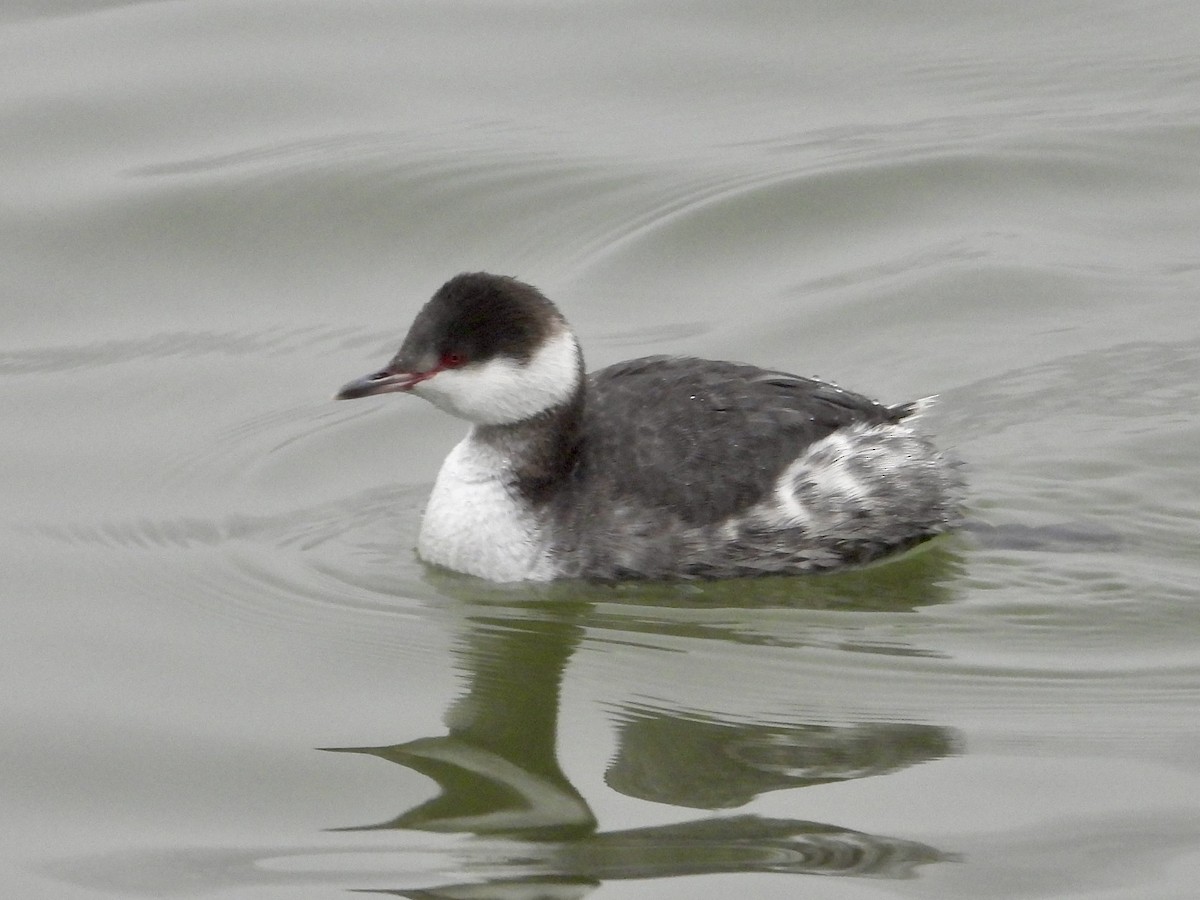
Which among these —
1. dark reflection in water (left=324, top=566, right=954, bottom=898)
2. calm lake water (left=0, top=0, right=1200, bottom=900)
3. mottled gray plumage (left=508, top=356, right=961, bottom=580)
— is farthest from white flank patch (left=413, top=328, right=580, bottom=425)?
dark reflection in water (left=324, top=566, right=954, bottom=898)

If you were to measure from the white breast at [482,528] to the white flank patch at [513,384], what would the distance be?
8.0 inches

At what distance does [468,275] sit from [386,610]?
1.13m

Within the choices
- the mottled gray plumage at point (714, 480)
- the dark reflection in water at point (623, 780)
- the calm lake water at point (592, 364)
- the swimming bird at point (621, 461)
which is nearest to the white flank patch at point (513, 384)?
the swimming bird at point (621, 461)

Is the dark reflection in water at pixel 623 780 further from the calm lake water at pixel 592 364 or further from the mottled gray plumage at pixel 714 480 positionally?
the mottled gray plumage at pixel 714 480

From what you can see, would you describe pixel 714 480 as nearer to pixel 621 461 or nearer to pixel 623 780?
pixel 621 461

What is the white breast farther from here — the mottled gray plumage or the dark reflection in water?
the dark reflection in water

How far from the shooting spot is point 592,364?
349 inches

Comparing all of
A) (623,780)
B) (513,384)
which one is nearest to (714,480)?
(513,384)

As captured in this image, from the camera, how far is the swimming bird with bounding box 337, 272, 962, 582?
705 cm

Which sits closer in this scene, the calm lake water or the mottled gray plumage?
the calm lake water

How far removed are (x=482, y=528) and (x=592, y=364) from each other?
186 centimetres

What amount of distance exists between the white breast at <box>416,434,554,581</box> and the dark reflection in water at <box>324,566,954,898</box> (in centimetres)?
40

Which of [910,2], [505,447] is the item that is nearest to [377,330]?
[505,447]

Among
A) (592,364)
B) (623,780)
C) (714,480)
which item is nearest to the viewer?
(623,780)
